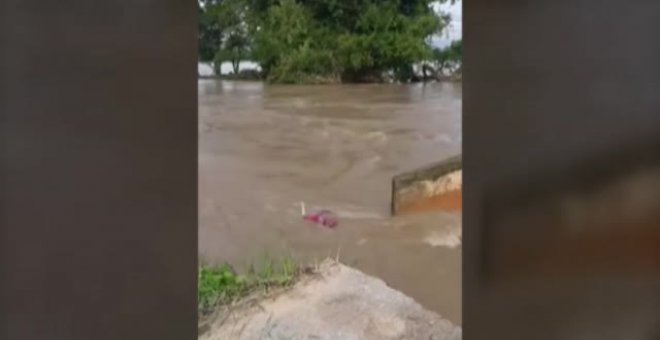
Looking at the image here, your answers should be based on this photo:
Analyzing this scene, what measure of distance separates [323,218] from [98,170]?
307 centimetres

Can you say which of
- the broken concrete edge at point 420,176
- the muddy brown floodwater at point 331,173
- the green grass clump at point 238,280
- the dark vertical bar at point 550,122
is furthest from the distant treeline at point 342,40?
the dark vertical bar at point 550,122

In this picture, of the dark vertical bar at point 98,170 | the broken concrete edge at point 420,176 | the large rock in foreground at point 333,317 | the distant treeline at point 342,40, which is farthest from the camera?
the distant treeline at point 342,40

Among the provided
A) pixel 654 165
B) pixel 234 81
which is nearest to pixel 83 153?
pixel 654 165

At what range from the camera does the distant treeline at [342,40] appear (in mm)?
5422

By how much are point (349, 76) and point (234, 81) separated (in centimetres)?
188

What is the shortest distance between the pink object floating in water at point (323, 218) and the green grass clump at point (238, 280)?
68 cm

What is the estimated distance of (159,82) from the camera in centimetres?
114

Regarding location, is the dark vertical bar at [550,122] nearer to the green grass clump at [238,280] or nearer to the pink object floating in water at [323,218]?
the green grass clump at [238,280]

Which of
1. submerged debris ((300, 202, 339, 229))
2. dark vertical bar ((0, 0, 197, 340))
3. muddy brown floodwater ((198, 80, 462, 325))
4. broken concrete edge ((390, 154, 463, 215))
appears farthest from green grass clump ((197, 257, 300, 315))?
dark vertical bar ((0, 0, 197, 340))

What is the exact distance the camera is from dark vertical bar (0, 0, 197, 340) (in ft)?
3.05

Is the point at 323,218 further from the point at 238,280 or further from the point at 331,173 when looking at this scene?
the point at 238,280

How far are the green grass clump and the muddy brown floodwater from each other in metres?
0.19

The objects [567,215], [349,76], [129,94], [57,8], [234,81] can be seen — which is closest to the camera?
[57,8]

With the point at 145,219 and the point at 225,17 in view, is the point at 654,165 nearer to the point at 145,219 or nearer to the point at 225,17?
the point at 145,219
